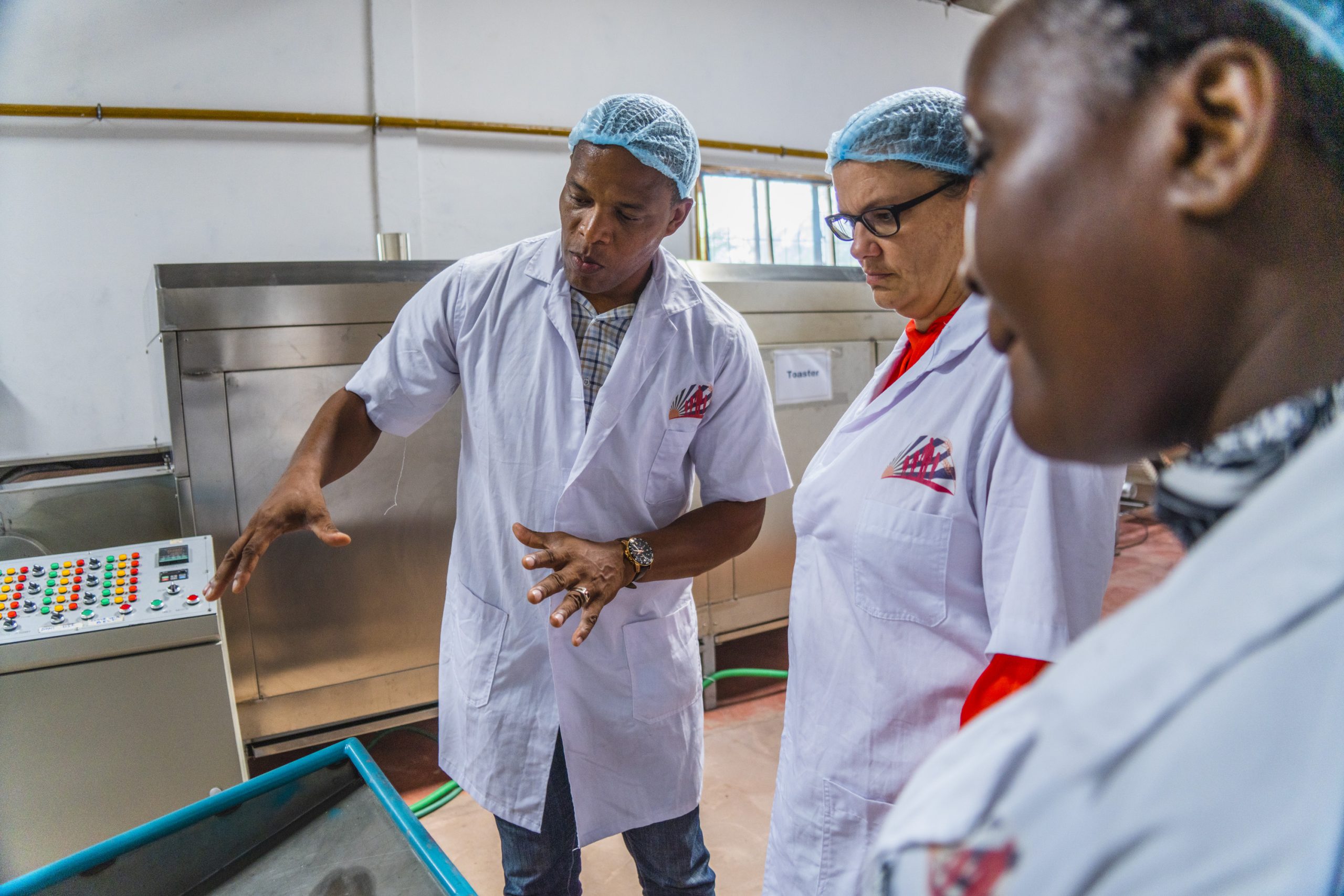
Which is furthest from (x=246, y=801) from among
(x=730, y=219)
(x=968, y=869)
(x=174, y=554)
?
(x=730, y=219)

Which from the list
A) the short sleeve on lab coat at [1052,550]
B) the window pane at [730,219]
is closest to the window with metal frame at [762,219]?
the window pane at [730,219]

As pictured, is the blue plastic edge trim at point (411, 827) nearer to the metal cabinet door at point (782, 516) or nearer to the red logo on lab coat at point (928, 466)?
the red logo on lab coat at point (928, 466)

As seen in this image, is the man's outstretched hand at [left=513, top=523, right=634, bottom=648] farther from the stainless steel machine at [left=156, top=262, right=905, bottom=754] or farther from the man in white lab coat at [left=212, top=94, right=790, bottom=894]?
the stainless steel machine at [left=156, top=262, right=905, bottom=754]

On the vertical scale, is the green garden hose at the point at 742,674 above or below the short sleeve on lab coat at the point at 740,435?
below

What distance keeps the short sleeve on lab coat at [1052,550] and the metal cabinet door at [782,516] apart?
172cm

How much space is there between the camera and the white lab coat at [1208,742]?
22 cm

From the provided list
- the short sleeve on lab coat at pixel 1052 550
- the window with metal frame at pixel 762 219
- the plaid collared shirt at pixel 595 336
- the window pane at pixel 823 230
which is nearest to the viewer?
the short sleeve on lab coat at pixel 1052 550

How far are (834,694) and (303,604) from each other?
4.91 feet

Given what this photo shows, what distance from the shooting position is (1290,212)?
0.28 metres

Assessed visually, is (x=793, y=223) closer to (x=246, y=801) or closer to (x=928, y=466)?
(x=928, y=466)

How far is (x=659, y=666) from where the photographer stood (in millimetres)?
1233

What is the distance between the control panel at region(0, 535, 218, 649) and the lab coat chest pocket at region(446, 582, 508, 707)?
1.50 feet

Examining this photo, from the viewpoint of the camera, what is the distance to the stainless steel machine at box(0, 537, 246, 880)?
1.21 metres

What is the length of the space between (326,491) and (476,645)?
3.07 ft
